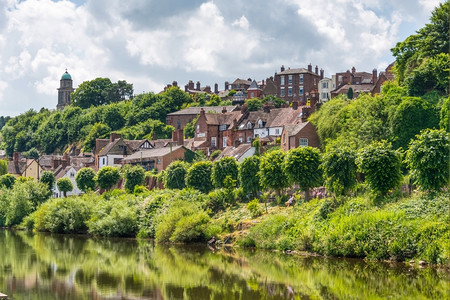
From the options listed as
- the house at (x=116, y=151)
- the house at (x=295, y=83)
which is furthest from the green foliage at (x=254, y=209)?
the house at (x=295, y=83)

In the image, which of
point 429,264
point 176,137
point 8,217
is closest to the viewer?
point 429,264

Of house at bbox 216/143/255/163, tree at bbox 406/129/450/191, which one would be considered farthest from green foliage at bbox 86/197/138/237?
tree at bbox 406/129/450/191

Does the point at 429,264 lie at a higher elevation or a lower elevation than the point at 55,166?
lower

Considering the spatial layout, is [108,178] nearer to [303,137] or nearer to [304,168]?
[303,137]

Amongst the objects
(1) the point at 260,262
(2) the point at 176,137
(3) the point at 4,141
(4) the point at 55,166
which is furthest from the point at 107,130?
(1) the point at 260,262

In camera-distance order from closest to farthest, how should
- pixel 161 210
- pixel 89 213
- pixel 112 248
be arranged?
pixel 112 248 → pixel 161 210 → pixel 89 213

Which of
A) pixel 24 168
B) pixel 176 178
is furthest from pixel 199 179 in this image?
pixel 24 168

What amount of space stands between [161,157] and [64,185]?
1858cm

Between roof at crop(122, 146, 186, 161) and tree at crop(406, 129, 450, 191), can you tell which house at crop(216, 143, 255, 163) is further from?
tree at crop(406, 129, 450, 191)

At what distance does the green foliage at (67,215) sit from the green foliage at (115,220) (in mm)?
2561

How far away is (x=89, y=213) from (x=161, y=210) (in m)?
10.4

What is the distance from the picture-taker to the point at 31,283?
1585 inches

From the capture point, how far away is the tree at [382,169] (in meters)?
49.1

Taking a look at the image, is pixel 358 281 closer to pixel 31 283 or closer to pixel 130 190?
pixel 31 283
